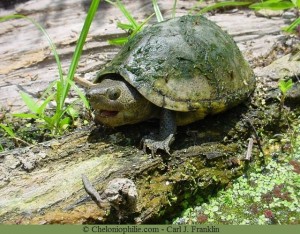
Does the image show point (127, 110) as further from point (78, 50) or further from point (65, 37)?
point (65, 37)

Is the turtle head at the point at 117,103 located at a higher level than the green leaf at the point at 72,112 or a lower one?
higher

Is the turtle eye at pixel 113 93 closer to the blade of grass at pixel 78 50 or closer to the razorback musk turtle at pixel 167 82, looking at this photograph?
the razorback musk turtle at pixel 167 82

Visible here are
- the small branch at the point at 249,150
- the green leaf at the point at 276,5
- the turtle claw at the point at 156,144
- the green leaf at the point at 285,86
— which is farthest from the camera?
the green leaf at the point at 276,5

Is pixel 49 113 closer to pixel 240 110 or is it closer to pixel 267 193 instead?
pixel 240 110

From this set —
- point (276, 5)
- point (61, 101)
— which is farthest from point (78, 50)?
Result: point (276, 5)

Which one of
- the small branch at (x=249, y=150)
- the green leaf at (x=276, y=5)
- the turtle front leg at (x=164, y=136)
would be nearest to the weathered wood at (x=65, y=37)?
the green leaf at (x=276, y=5)

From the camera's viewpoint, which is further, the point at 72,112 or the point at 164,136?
the point at 72,112

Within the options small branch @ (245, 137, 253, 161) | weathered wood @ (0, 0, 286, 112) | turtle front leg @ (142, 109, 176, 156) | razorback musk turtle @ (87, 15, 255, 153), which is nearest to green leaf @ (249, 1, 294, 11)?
weathered wood @ (0, 0, 286, 112)
